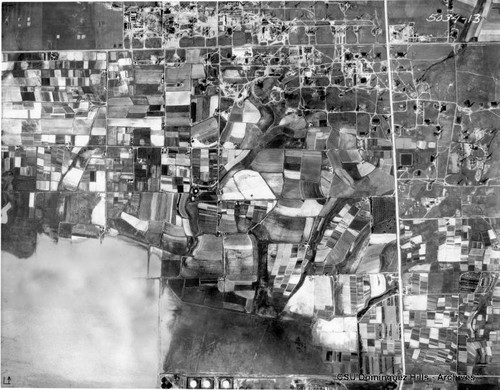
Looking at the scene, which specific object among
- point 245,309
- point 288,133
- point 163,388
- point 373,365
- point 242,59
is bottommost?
point 163,388

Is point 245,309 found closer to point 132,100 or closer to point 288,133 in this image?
point 288,133

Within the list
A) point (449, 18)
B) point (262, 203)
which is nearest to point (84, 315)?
point (262, 203)

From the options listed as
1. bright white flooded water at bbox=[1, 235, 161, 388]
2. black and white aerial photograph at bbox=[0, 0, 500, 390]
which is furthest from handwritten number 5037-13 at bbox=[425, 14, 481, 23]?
bright white flooded water at bbox=[1, 235, 161, 388]

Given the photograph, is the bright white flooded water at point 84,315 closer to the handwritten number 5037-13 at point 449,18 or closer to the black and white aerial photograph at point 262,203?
the black and white aerial photograph at point 262,203

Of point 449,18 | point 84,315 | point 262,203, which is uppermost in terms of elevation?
point 449,18

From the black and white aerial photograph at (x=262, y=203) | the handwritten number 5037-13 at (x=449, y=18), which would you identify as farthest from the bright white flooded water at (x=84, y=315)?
the handwritten number 5037-13 at (x=449, y=18)

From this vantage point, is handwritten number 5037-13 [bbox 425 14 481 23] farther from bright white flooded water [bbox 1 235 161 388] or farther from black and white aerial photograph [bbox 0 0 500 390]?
bright white flooded water [bbox 1 235 161 388]

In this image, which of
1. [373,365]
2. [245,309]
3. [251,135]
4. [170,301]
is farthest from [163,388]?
[251,135]

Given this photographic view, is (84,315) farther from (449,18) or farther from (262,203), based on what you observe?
(449,18)
